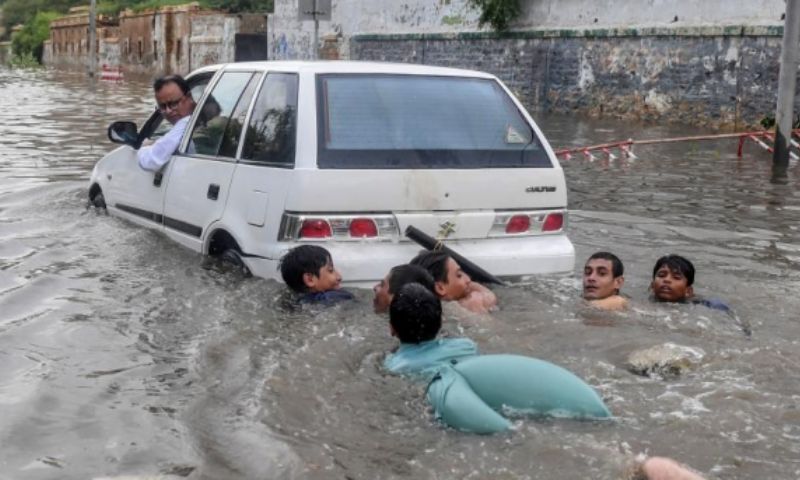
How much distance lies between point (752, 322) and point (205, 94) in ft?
12.8

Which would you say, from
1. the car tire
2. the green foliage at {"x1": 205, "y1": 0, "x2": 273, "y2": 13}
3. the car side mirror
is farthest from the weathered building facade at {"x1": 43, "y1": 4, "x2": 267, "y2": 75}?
the car side mirror

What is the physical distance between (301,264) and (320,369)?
87cm

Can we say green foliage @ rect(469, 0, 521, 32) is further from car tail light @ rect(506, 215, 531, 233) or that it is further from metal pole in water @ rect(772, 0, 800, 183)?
car tail light @ rect(506, 215, 531, 233)

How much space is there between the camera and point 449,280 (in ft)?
20.0

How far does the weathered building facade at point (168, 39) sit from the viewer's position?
46.4m

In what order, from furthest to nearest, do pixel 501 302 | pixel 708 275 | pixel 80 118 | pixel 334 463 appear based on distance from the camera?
pixel 80 118
pixel 708 275
pixel 501 302
pixel 334 463

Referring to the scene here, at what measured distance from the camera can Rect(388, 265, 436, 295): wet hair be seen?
223 inches

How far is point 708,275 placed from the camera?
8086mm

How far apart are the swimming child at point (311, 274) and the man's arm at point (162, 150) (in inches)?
75.8

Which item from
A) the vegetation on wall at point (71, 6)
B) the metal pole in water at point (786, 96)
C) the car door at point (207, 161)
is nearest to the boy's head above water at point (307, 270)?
the car door at point (207, 161)

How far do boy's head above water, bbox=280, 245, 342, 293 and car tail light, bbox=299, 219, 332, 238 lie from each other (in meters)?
0.11

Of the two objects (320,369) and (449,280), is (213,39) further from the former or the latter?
(320,369)

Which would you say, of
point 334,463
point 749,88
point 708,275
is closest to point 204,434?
point 334,463

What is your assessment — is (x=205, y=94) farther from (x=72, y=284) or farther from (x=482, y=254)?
(x=482, y=254)
